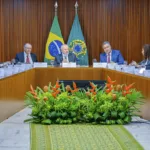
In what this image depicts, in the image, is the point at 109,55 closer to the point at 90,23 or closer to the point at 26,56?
the point at 90,23

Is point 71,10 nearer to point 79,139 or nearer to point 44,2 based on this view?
point 44,2

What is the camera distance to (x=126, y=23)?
11.7 m

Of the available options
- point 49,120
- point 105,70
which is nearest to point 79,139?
point 49,120

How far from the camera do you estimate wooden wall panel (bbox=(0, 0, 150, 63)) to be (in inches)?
456

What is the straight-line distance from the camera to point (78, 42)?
11.7m

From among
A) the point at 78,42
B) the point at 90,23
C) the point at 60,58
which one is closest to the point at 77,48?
the point at 78,42

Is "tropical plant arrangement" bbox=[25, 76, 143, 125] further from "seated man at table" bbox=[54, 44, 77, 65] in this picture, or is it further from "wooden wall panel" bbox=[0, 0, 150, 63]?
"wooden wall panel" bbox=[0, 0, 150, 63]

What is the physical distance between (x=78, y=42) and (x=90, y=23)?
20.5 inches

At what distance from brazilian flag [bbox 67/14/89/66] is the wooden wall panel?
153 millimetres

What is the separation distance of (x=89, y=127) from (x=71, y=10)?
25.2 ft

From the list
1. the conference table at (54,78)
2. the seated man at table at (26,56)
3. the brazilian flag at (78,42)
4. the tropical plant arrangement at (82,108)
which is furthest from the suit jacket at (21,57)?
the tropical plant arrangement at (82,108)

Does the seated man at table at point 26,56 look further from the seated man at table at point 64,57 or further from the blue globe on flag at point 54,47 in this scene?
the blue globe on flag at point 54,47

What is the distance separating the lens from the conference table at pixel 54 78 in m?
4.97

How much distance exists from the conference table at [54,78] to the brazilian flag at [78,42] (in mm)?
2852
